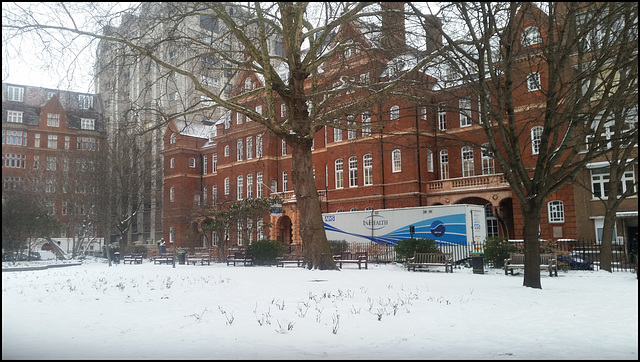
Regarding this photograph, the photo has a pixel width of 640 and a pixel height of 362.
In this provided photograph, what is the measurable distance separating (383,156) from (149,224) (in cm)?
3954

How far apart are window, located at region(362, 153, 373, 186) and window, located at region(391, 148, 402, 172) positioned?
2.44m

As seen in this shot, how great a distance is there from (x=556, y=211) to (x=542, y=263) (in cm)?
1715

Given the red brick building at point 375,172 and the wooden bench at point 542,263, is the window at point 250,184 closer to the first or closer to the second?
the red brick building at point 375,172

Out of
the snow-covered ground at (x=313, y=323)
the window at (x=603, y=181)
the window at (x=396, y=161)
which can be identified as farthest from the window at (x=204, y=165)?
the snow-covered ground at (x=313, y=323)

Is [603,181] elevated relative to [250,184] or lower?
lower

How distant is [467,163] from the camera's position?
4078cm

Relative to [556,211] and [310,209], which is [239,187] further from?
[310,209]

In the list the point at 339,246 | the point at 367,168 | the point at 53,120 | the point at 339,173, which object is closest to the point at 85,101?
the point at 339,246

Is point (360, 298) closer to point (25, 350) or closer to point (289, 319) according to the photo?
point (289, 319)

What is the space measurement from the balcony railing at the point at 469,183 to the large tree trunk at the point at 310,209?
21323 mm

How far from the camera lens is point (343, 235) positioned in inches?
1304

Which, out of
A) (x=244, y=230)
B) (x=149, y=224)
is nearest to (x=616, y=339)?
(x=244, y=230)

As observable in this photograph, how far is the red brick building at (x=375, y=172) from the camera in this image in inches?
1305

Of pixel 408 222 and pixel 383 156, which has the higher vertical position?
pixel 383 156
